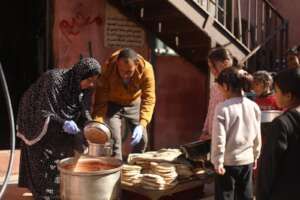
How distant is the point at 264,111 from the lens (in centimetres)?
534

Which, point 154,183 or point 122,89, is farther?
point 122,89

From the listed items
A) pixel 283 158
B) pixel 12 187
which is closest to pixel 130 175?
pixel 12 187

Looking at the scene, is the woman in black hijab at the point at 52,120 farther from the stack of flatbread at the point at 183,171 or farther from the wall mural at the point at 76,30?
the wall mural at the point at 76,30

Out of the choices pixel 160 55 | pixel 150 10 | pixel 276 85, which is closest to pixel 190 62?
pixel 160 55

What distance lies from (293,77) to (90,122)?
7.31 ft

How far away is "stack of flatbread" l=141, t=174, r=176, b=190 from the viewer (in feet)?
16.5

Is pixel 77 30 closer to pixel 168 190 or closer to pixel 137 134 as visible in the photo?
pixel 137 134

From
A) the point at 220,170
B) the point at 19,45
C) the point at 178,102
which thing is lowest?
the point at 220,170

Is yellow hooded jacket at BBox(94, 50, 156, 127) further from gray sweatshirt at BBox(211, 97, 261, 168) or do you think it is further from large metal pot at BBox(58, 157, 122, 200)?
gray sweatshirt at BBox(211, 97, 261, 168)

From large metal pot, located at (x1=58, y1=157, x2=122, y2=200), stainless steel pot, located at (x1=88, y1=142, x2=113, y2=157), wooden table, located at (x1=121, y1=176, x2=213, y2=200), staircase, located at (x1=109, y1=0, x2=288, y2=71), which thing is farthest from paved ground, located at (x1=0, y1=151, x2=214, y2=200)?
staircase, located at (x1=109, y1=0, x2=288, y2=71)

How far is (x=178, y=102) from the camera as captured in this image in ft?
28.3

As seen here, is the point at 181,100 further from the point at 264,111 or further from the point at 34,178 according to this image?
the point at 34,178

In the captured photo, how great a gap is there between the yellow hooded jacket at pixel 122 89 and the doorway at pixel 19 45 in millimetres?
2370

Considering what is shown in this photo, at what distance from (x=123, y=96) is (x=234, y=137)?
150 cm
